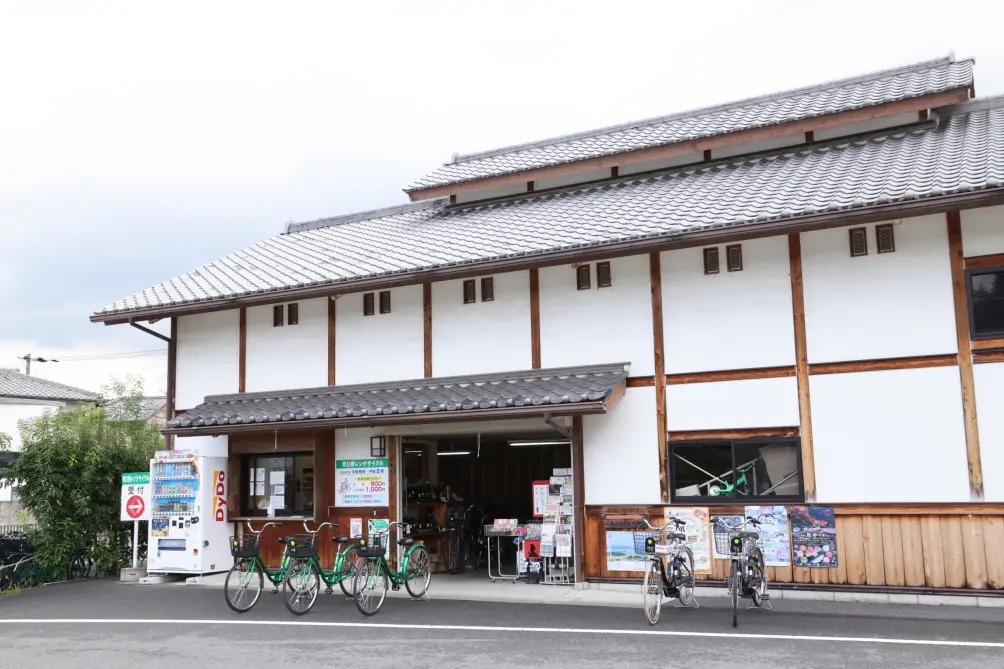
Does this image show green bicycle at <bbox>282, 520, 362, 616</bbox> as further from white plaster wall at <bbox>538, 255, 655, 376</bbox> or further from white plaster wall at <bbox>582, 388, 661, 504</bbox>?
white plaster wall at <bbox>538, 255, 655, 376</bbox>

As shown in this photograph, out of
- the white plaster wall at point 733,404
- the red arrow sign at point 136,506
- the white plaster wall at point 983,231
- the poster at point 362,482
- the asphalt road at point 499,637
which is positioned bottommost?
the asphalt road at point 499,637

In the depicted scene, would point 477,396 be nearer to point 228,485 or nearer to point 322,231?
point 228,485

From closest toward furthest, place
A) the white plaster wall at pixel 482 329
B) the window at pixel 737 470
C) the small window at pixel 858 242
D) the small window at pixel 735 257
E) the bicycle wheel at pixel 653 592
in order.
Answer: the bicycle wheel at pixel 653 592 → the small window at pixel 858 242 → the window at pixel 737 470 → the small window at pixel 735 257 → the white plaster wall at pixel 482 329

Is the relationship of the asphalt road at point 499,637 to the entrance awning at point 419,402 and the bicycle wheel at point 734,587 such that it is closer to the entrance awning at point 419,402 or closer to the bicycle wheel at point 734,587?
the bicycle wheel at point 734,587

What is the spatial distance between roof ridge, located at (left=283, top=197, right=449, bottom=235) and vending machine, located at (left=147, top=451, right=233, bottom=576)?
627 centimetres

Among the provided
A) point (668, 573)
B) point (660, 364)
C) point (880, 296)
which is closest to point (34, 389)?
point (660, 364)

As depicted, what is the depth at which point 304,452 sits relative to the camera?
13695 mm

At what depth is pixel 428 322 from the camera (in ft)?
42.9

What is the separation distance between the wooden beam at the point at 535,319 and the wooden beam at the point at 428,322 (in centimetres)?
165

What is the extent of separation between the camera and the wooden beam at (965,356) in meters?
9.58

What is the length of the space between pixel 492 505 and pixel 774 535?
753 cm

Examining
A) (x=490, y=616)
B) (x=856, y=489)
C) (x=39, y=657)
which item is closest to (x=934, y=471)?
(x=856, y=489)

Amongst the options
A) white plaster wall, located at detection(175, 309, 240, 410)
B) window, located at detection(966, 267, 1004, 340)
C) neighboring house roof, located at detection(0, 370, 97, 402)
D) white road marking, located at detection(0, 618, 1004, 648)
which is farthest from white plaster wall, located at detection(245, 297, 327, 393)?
neighboring house roof, located at detection(0, 370, 97, 402)

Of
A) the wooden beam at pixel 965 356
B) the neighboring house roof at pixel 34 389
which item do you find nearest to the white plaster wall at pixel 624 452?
the wooden beam at pixel 965 356
